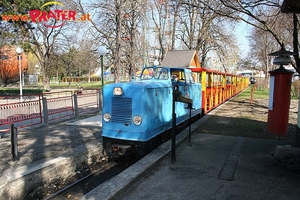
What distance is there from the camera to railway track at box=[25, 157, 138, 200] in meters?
4.92

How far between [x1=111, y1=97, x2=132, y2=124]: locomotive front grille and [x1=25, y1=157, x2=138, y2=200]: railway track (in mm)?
1293

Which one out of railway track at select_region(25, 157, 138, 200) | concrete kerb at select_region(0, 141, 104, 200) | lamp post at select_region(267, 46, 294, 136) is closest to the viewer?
concrete kerb at select_region(0, 141, 104, 200)

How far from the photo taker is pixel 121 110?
20.1ft

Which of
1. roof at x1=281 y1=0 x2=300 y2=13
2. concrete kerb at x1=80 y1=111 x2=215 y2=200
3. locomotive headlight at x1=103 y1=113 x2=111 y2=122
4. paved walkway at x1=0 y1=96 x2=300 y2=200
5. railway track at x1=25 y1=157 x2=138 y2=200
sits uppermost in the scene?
roof at x1=281 y1=0 x2=300 y2=13

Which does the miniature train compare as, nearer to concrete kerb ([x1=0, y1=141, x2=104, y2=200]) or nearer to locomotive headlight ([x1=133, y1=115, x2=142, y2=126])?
locomotive headlight ([x1=133, y1=115, x2=142, y2=126])

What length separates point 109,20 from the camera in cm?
2130

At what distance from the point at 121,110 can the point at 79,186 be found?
197 cm

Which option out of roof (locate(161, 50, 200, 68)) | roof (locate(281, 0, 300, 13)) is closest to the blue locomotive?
roof (locate(281, 0, 300, 13))

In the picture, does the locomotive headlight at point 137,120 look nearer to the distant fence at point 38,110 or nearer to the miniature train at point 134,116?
the miniature train at point 134,116

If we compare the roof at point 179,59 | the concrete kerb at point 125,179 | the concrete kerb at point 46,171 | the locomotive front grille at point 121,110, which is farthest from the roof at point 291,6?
the roof at point 179,59

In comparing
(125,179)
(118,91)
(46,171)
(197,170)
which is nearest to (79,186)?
(46,171)

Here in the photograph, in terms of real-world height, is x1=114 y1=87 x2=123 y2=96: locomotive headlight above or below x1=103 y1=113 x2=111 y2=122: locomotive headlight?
above

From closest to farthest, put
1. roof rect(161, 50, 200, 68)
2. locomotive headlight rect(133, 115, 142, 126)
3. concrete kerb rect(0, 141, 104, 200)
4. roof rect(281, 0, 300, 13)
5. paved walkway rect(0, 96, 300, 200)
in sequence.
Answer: paved walkway rect(0, 96, 300, 200) → concrete kerb rect(0, 141, 104, 200) → roof rect(281, 0, 300, 13) → locomotive headlight rect(133, 115, 142, 126) → roof rect(161, 50, 200, 68)

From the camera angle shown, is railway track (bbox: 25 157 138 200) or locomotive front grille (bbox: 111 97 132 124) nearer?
railway track (bbox: 25 157 138 200)
